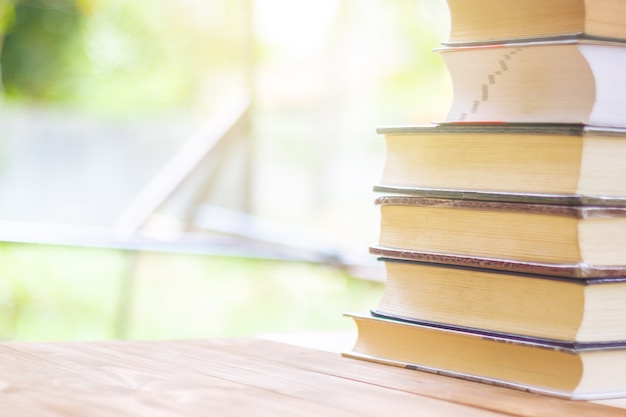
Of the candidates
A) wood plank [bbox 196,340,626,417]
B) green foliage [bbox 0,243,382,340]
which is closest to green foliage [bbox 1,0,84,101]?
green foliage [bbox 0,243,382,340]

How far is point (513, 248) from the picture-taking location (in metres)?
0.61

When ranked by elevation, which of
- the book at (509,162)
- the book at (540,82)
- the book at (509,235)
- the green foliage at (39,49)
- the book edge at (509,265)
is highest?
the green foliage at (39,49)

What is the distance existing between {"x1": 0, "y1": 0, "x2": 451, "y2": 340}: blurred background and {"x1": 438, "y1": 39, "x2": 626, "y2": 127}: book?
2634mm

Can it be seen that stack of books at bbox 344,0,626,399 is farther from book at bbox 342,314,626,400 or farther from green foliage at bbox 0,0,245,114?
green foliage at bbox 0,0,245,114

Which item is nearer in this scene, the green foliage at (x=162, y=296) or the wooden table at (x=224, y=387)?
the wooden table at (x=224, y=387)

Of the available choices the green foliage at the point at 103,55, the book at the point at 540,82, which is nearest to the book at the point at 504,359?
the book at the point at 540,82

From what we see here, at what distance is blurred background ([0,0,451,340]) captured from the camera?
362 cm

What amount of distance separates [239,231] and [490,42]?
2.67 meters

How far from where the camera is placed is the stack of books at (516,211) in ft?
1.93

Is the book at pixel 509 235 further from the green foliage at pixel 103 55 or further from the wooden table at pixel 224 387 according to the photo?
the green foliage at pixel 103 55

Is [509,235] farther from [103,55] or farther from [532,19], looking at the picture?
[103,55]

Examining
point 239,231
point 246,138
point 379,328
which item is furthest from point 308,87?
point 379,328

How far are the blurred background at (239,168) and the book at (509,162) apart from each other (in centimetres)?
263

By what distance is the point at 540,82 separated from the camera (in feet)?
2.09
